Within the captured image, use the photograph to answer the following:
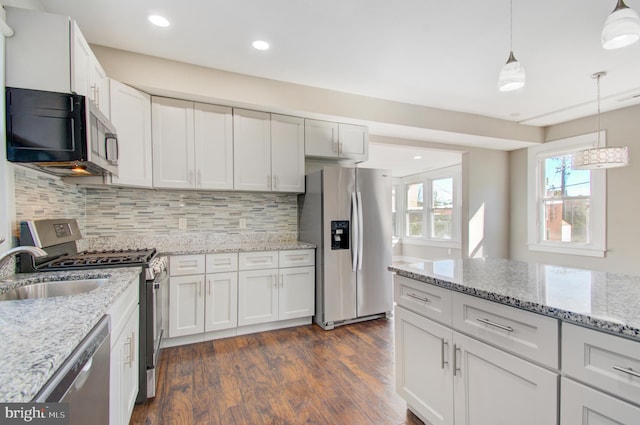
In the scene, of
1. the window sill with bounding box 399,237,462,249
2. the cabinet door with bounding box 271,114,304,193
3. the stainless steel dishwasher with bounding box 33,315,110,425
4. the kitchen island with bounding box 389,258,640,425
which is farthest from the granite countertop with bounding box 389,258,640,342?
the window sill with bounding box 399,237,462,249

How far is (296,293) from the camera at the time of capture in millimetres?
3189

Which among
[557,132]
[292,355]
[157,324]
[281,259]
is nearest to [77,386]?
[157,324]

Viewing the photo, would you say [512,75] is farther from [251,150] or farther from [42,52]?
[42,52]

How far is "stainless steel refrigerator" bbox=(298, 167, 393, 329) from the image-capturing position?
3.15 m

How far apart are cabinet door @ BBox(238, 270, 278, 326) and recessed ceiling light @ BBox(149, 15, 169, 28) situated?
84.2 inches

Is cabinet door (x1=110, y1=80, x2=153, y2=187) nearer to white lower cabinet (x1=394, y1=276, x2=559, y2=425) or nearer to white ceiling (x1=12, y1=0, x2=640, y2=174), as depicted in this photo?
white ceiling (x1=12, y1=0, x2=640, y2=174)

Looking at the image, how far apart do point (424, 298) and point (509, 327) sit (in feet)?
1.54

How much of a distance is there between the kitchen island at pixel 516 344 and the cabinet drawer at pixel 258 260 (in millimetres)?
1556

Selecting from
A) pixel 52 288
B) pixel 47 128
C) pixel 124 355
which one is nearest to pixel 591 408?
pixel 124 355

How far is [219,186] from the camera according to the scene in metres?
3.01

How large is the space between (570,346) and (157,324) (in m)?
2.31

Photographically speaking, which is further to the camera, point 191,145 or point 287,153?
point 287,153

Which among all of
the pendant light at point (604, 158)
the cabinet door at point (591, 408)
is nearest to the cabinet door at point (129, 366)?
the cabinet door at point (591, 408)

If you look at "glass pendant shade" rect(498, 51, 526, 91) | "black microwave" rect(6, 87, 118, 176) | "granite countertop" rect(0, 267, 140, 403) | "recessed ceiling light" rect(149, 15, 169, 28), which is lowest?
"granite countertop" rect(0, 267, 140, 403)
